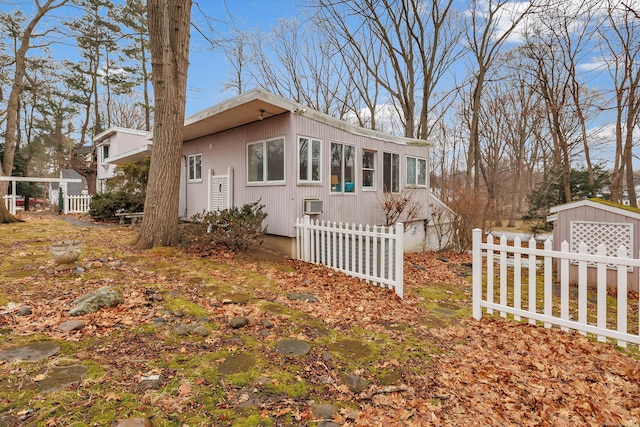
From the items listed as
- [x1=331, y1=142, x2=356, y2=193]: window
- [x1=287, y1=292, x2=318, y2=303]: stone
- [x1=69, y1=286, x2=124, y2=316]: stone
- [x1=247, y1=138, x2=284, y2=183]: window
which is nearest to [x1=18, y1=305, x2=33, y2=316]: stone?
[x1=69, y1=286, x2=124, y2=316]: stone

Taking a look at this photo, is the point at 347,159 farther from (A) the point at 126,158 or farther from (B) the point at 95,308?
(A) the point at 126,158

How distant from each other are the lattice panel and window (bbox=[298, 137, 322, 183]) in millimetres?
5879

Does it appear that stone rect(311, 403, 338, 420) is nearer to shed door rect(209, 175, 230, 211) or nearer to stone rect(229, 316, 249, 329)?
stone rect(229, 316, 249, 329)

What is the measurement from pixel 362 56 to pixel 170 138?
14556 millimetres

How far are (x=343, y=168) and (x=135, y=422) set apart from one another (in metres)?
7.53

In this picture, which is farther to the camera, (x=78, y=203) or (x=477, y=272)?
(x=78, y=203)

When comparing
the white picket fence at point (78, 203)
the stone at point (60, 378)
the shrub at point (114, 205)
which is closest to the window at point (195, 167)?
the shrub at point (114, 205)

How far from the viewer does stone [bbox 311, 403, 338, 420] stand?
213cm

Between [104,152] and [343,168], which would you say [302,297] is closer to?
[343,168]

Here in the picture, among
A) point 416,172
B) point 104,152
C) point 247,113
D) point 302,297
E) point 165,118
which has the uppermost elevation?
point 104,152

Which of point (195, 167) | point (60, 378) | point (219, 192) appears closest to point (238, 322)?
point (60, 378)

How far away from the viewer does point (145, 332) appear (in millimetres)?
3160

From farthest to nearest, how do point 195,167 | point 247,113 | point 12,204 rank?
1. point 12,204
2. point 195,167
3. point 247,113

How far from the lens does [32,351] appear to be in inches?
105
